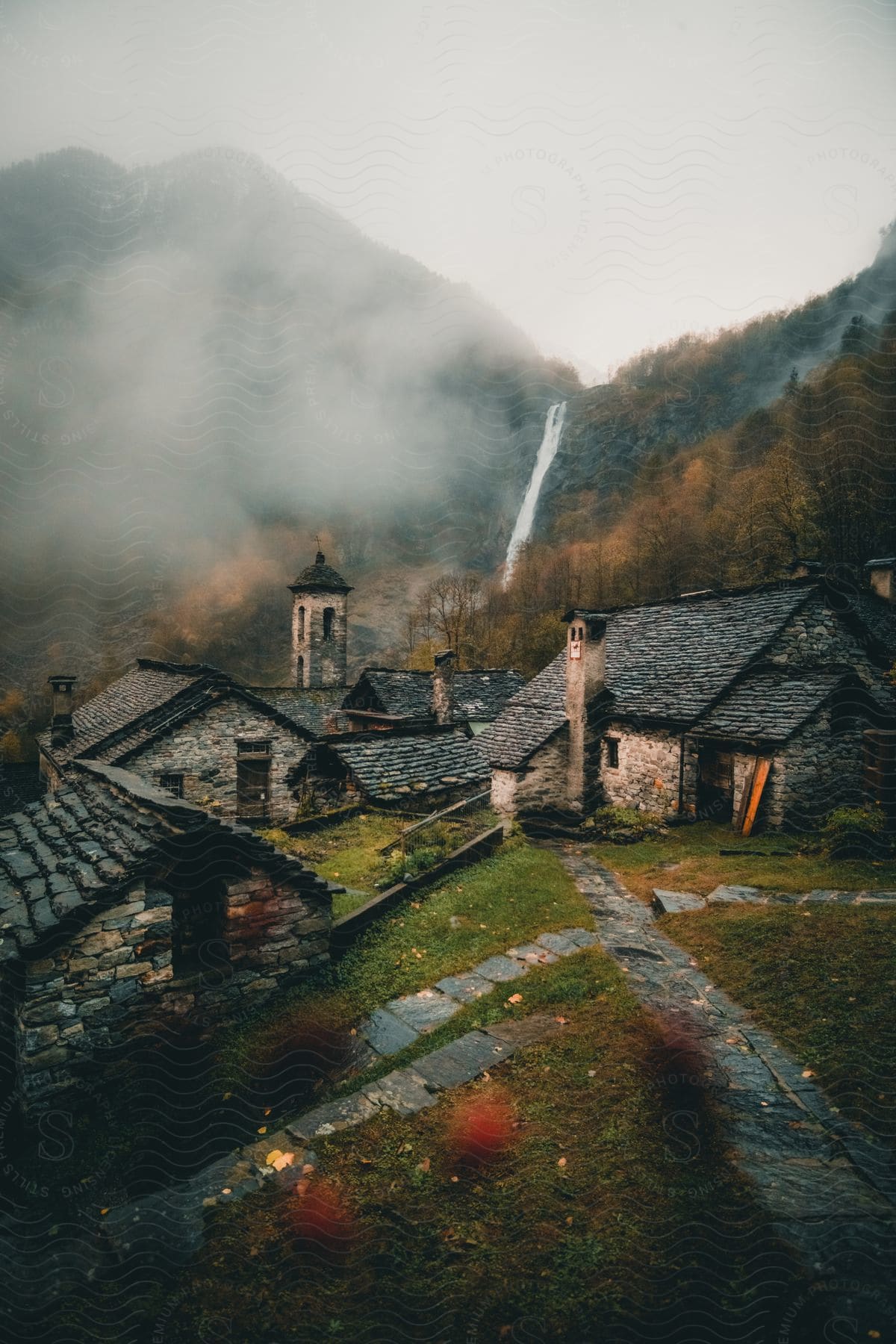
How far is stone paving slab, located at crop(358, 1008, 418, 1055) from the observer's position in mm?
5305

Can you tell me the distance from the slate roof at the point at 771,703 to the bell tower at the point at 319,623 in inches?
838

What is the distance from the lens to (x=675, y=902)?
343 inches

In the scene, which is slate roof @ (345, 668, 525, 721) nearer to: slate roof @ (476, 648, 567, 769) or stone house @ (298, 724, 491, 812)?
slate roof @ (476, 648, 567, 769)

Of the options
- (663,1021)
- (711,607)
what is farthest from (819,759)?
(663,1021)

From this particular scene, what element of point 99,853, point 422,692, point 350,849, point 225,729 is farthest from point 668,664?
point 99,853

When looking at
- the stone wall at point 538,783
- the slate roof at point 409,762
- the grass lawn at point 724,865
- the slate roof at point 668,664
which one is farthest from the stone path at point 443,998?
the slate roof at point 668,664

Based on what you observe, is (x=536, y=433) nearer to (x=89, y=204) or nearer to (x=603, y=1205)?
(x=603, y=1205)

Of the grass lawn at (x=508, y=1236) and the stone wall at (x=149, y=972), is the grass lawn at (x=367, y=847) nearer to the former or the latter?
the stone wall at (x=149, y=972)

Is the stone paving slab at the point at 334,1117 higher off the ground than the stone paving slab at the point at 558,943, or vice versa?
the stone paving slab at the point at 334,1117

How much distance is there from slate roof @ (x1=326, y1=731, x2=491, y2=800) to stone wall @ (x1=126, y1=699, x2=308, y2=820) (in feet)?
18.0

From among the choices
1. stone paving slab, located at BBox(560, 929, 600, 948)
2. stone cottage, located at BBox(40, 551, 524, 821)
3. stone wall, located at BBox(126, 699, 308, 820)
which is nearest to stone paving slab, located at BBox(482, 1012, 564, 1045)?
stone paving slab, located at BBox(560, 929, 600, 948)

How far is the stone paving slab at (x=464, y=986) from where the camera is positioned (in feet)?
20.0

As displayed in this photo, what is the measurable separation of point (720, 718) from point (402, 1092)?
475 inches

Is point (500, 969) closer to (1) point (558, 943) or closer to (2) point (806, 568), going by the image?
(1) point (558, 943)
